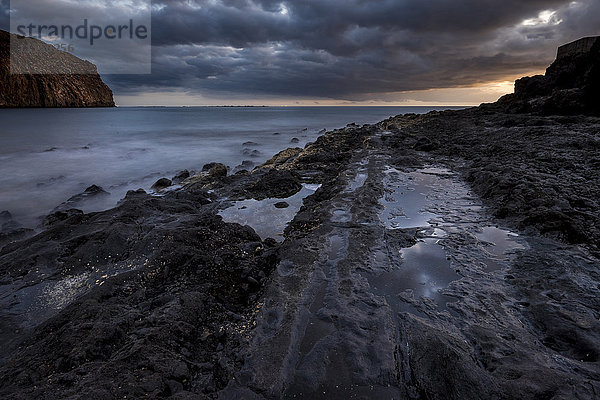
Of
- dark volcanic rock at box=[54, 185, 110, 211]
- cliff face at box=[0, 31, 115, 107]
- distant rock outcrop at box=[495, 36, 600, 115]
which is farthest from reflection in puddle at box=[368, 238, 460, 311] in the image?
cliff face at box=[0, 31, 115, 107]

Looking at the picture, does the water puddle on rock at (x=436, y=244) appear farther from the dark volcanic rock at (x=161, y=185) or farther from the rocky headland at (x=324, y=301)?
the dark volcanic rock at (x=161, y=185)

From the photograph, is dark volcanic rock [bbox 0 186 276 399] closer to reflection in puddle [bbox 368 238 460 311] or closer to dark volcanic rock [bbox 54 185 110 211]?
reflection in puddle [bbox 368 238 460 311]

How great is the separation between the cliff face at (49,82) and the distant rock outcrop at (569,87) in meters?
120

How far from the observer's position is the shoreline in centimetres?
190

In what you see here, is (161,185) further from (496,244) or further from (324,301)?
(496,244)

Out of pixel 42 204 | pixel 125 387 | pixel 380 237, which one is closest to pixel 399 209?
pixel 380 237

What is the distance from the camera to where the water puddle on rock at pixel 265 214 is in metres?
5.17

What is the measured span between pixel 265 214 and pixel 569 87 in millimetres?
25607

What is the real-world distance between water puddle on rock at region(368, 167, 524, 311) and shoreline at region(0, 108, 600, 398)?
0.10 metres

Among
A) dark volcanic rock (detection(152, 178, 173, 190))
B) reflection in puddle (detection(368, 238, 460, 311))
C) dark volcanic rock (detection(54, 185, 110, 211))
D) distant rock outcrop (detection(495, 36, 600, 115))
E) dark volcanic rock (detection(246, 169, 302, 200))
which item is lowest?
dark volcanic rock (detection(54, 185, 110, 211))

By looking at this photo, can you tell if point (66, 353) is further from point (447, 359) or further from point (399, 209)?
point (399, 209)

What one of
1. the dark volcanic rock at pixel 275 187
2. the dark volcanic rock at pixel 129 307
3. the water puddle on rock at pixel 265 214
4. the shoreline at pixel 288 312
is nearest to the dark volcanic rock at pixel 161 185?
the dark volcanic rock at pixel 275 187

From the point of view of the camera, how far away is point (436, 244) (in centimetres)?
383

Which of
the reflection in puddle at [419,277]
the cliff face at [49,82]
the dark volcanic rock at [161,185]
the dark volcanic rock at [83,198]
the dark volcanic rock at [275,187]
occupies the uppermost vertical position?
the cliff face at [49,82]
